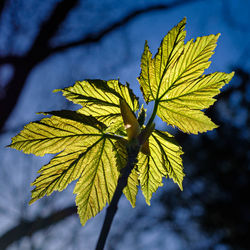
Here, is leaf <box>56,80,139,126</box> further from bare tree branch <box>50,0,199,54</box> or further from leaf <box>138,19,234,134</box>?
bare tree branch <box>50,0,199,54</box>

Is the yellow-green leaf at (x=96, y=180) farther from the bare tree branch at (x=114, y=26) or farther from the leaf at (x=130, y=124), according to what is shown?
the bare tree branch at (x=114, y=26)

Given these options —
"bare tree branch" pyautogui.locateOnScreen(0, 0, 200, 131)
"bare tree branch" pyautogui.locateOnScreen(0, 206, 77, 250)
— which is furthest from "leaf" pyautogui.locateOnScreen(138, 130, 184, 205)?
"bare tree branch" pyautogui.locateOnScreen(0, 206, 77, 250)

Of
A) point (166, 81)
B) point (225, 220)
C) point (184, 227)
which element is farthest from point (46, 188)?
point (184, 227)

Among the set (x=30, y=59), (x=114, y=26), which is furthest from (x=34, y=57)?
(x=114, y=26)

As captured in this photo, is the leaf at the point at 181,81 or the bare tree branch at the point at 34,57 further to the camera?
the bare tree branch at the point at 34,57

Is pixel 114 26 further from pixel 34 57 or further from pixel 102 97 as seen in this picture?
pixel 102 97

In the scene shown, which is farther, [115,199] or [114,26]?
[114,26]

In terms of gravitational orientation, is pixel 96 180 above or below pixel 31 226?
below

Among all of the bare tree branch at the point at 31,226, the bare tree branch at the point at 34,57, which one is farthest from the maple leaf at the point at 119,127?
the bare tree branch at the point at 31,226
